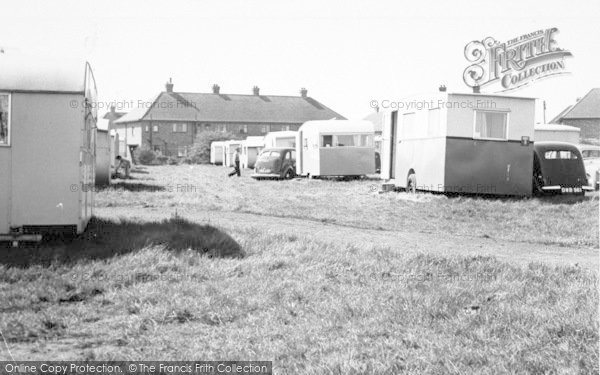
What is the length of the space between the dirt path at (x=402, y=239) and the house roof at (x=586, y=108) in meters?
64.1

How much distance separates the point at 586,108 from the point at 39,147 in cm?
6943

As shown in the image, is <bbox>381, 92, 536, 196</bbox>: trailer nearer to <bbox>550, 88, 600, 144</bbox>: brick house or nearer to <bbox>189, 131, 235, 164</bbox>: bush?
<bbox>189, 131, 235, 164</bbox>: bush

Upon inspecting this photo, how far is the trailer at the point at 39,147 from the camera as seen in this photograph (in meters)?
8.70

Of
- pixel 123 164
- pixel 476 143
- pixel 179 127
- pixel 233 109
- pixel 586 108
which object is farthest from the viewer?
pixel 233 109

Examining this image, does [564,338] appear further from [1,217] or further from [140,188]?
[140,188]

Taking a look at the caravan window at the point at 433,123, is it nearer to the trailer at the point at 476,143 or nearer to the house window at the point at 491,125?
the trailer at the point at 476,143

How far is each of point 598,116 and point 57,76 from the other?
67926mm

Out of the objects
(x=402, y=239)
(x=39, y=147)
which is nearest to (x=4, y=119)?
(x=39, y=147)

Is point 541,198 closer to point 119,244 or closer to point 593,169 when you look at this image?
point 593,169

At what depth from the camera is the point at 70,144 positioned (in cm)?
882

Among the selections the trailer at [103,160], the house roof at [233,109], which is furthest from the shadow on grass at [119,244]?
the house roof at [233,109]

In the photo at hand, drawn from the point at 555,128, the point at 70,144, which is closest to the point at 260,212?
the point at 70,144

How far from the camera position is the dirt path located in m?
8.44

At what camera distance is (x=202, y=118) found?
8188 centimetres
